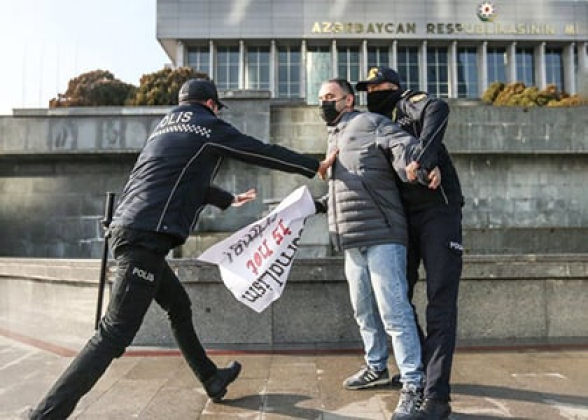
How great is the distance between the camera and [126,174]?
44.6 ft

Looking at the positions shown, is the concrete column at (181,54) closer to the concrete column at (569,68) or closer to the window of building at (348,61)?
the window of building at (348,61)

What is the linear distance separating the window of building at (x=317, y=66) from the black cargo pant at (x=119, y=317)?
158ft

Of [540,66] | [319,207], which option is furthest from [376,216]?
[540,66]

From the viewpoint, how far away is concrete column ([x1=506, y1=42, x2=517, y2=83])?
171ft

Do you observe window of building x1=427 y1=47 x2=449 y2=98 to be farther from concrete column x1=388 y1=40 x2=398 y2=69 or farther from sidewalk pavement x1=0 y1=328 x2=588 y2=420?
sidewalk pavement x1=0 y1=328 x2=588 y2=420

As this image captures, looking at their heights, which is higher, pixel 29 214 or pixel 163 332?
pixel 29 214

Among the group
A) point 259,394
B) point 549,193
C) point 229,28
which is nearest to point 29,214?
point 259,394

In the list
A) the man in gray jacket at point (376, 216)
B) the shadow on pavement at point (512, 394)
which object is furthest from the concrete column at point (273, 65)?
the shadow on pavement at point (512, 394)

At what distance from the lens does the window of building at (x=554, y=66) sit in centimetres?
5274

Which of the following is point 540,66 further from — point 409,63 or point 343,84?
point 343,84

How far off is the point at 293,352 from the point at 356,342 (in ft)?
2.27

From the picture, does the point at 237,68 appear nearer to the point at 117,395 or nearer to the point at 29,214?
the point at 29,214

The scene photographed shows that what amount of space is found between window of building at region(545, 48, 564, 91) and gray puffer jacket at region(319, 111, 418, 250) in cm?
5620

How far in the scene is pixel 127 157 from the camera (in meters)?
13.4
